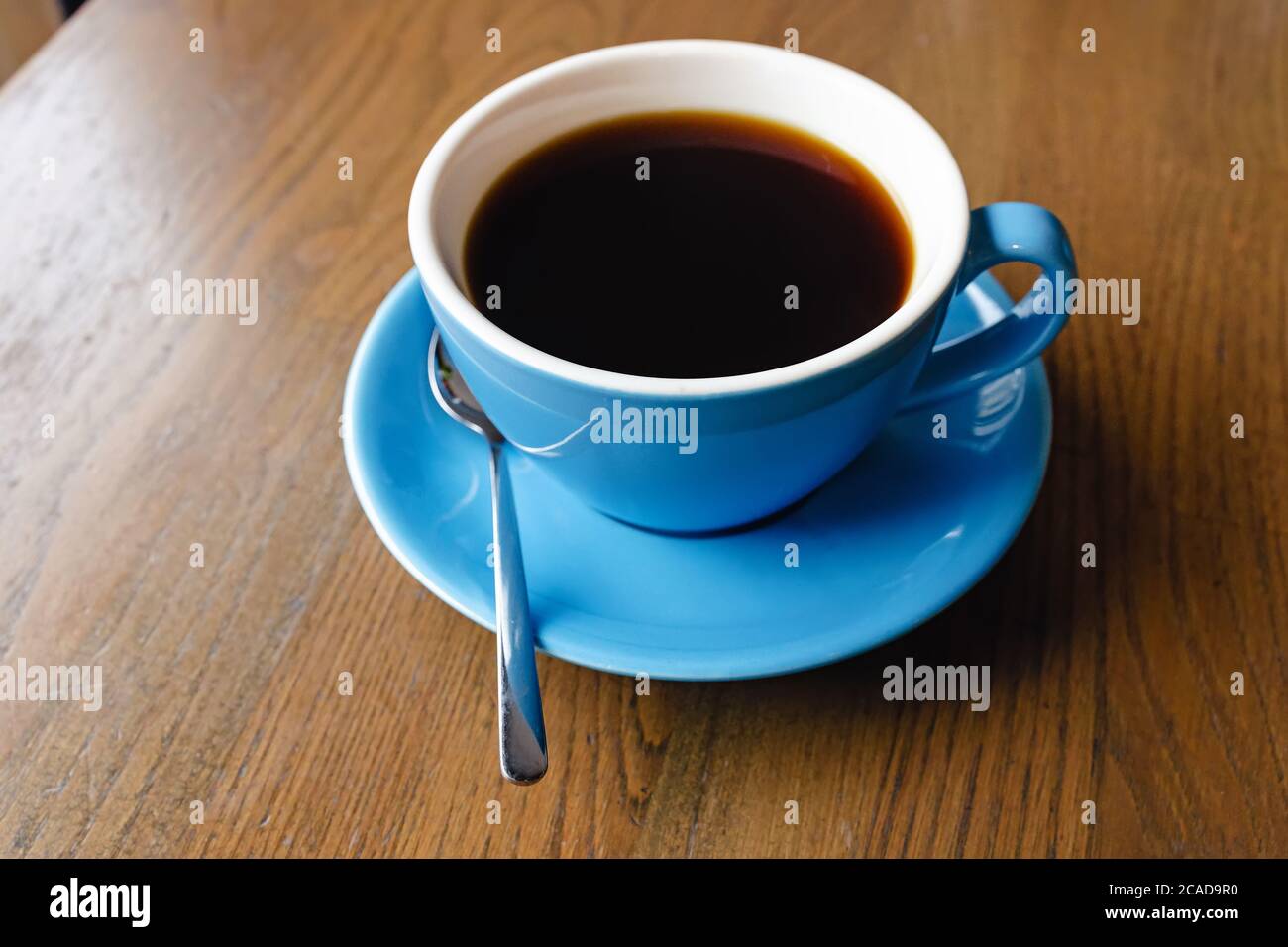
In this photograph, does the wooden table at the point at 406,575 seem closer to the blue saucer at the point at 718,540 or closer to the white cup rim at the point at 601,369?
the blue saucer at the point at 718,540

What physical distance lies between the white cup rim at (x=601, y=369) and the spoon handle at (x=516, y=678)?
129 millimetres

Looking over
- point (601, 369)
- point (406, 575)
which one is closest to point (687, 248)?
point (601, 369)

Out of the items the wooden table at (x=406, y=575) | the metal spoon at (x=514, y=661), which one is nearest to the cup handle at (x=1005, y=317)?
the wooden table at (x=406, y=575)

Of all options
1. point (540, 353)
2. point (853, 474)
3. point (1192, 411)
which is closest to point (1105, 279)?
point (1192, 411)

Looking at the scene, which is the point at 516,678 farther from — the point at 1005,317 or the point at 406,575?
the point at 1005,317

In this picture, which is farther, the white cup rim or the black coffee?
the black coffee

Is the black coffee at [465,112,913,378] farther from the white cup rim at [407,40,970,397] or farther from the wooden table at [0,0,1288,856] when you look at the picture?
the wooden table at [0,0,1288,856]

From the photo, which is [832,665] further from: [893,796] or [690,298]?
[690,298]

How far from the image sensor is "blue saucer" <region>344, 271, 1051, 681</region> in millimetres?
626

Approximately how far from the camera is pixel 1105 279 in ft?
2.93

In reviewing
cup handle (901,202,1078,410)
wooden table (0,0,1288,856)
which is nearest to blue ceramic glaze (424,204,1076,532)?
cup handle (901,202,1078,410)

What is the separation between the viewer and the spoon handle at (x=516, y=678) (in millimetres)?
591

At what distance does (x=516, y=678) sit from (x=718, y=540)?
0.17 m

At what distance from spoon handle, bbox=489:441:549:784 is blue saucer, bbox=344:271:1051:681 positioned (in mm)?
12
